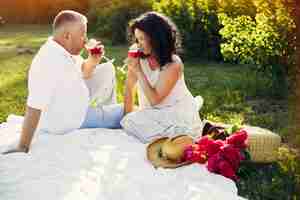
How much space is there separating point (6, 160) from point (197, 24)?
6.60 meters

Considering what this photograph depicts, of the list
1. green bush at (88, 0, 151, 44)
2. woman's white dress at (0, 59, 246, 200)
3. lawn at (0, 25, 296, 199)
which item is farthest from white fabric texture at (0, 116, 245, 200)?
green bush at (88, 0, 151, 44)

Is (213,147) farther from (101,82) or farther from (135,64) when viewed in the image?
(101,82)

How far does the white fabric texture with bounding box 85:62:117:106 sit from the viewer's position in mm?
5953

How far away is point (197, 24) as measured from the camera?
10.9m

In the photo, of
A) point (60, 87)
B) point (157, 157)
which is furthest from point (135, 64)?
point (157, 157)

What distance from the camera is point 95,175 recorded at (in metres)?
4.48

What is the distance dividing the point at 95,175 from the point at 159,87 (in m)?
1.18

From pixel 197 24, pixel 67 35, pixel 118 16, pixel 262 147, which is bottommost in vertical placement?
pixel 118 16

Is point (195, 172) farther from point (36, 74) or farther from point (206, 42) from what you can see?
point (206, 42)

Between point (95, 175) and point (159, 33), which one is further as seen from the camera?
point (159, 33)

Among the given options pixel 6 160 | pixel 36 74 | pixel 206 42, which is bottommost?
pixel 206 42

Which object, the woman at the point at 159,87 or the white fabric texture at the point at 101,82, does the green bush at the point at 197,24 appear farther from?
the woman at the point at 159,87

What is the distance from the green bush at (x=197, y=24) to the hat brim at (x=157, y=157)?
580 cm

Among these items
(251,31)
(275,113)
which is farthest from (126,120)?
(251,31)
